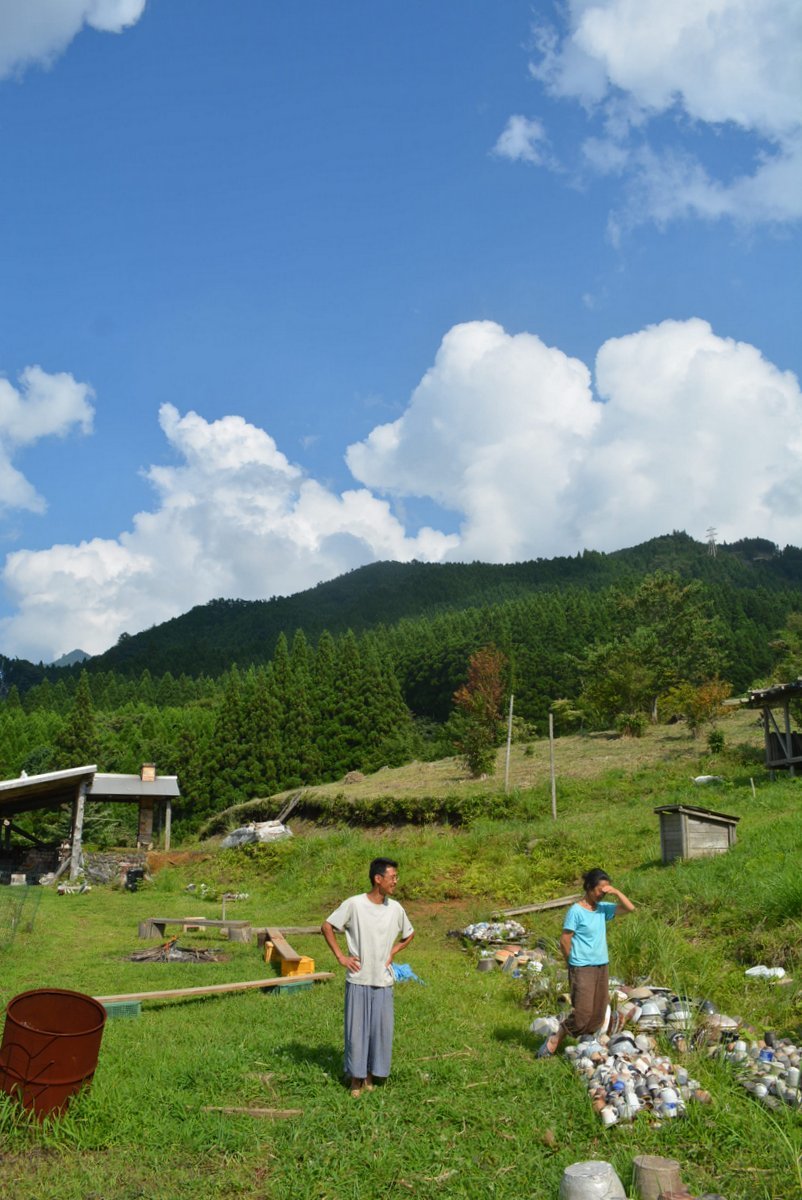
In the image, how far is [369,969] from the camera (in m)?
6.08

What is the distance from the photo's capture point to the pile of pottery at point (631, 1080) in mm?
5273

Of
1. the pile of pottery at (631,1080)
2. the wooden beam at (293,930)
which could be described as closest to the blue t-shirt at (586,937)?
the pile of pottery at (631,1080)

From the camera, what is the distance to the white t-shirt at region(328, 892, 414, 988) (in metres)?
6.08

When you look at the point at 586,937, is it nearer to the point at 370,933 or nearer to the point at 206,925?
the point at 370,933

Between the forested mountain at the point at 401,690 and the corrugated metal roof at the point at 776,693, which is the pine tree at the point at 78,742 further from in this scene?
the corrugated metal roof at the point at 776,693

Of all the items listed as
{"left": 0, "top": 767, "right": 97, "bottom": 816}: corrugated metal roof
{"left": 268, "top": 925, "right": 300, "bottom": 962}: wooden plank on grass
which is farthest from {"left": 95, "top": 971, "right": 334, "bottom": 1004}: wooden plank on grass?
{"left": 0, "top": 767, "right": 97, "bottom": 816}: corrugated metal roof

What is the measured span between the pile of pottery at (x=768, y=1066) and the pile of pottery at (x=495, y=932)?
5.99 metres

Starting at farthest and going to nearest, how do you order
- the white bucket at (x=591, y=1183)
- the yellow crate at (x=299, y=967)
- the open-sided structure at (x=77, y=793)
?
the open-sided structure at (x=77, y=793)
the yellow crate at (x=299, y=967)
the white bucket at (x=591, y=1183)

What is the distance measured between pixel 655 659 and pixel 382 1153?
149ft

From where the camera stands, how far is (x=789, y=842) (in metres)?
13.1

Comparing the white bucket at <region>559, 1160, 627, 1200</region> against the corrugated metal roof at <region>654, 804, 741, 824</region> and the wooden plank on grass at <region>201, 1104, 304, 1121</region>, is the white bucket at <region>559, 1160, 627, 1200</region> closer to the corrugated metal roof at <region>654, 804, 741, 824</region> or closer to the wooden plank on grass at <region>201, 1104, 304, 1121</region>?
the wooden plank on grass at <region>201, 1104, 304, 1121</region>

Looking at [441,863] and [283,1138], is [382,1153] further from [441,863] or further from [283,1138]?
[441,863]

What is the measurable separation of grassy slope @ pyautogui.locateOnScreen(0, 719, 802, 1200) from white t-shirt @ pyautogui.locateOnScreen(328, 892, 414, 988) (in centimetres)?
74

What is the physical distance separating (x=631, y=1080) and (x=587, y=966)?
1.00 meters
